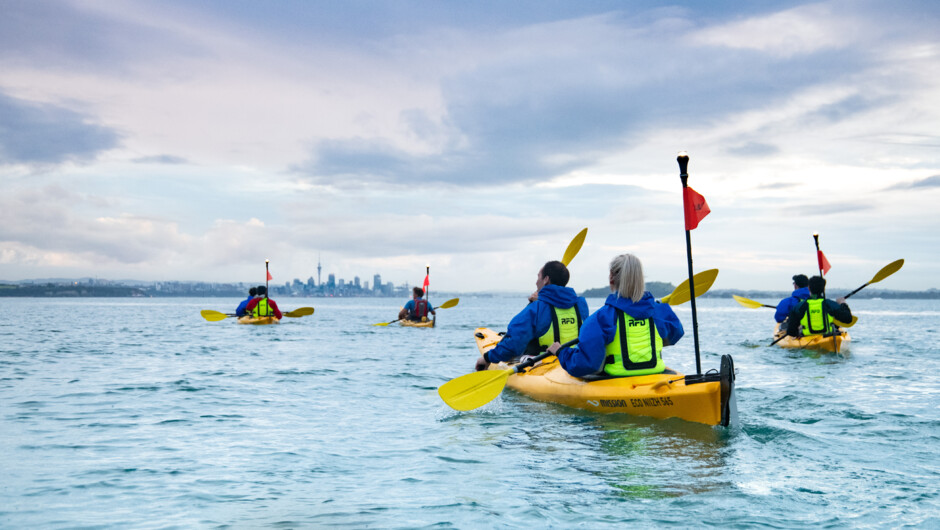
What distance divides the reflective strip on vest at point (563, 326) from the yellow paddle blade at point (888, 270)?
9452 millimetres

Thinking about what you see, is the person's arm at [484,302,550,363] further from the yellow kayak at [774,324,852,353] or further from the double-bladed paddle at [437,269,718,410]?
the yellow kayak at [774,324,852,353]

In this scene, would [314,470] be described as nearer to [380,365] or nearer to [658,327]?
[658,327]

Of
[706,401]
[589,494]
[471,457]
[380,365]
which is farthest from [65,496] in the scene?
[380,365]

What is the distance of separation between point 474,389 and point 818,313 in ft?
34.5

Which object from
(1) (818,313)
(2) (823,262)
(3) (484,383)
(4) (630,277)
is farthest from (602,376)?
(2) (823,262)

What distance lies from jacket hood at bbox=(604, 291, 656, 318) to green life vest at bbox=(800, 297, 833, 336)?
10369 mm

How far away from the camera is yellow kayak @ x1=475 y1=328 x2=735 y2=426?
589 cm

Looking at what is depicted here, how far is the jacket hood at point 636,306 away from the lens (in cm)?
621

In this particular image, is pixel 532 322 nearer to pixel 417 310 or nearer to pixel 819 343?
pixel 819 343

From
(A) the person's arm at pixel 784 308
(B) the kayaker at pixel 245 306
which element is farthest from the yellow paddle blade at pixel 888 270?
(B) the kayaker at pixel 245 306

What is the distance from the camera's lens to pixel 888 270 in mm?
14391

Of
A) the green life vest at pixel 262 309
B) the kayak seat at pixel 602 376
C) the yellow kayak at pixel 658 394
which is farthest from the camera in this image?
the green life vest at pixel 262 309

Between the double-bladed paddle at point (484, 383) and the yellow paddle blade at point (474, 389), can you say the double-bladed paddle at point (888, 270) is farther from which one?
the yellow paddle blade at point (474, 389)

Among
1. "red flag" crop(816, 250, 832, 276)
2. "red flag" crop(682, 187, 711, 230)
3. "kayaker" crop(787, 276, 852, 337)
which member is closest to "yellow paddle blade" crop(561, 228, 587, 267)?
"red flag" crop(682, 187, 711, 230)
